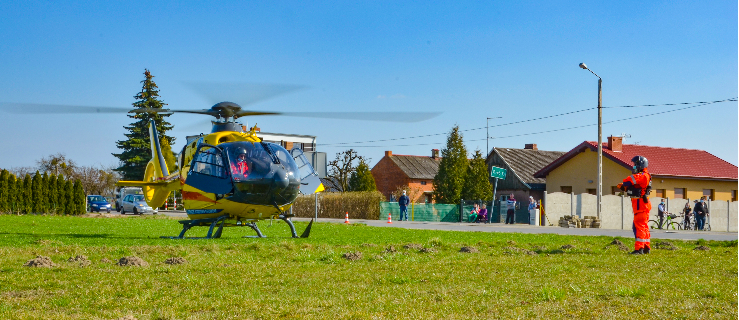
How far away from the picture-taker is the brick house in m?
67.2

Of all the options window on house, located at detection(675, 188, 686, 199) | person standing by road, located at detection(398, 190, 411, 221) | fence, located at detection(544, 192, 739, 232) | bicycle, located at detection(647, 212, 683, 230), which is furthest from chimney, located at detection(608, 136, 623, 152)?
person standing by road, located at detection(398, 190, 411, 221)

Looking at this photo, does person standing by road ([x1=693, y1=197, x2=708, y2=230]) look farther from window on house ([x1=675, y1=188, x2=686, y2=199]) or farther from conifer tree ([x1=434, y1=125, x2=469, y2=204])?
conifer tree ([x1=434, y1=125, x2=469, y2=204])

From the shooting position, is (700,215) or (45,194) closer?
(700,215)

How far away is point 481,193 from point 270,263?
120ft

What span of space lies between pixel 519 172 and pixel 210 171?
40039 millimetres

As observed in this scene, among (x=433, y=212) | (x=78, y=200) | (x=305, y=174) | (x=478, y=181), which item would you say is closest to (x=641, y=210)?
(x=305, y=174)

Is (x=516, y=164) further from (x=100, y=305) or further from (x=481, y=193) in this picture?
(x=100, y=305)

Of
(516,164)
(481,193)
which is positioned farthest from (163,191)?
(516,164)

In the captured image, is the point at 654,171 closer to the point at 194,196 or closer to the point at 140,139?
the point at 194,196

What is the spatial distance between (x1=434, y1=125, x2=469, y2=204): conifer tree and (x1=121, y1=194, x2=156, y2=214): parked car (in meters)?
20.8

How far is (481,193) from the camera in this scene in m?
46.2

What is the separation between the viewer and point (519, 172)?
175ft

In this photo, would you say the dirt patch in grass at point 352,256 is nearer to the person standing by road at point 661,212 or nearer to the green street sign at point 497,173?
the green street sign at point 497,173

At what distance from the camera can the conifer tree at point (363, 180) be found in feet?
184
